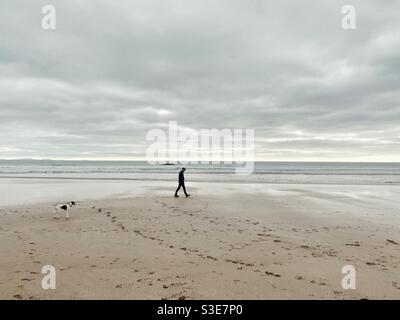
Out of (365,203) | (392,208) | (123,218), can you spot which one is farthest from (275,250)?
(365,203)

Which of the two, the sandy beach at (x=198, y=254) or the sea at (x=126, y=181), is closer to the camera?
the sandy beach at (x=198, y=254)

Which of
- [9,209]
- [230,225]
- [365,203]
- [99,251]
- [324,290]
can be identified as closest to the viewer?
[324,290]

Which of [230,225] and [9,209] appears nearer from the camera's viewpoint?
[230,225]

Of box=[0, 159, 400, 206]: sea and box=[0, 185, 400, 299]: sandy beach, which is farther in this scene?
box=[0, 159, 400, 206]: sea

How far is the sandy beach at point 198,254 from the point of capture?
6.07m

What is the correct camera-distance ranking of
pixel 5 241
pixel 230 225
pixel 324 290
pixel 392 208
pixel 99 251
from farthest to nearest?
pixel 392 208, pixel 230 225, pixel 5 241, pixel 99 251, pixel 324 290

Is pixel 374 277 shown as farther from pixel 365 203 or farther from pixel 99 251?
pixel 365 203

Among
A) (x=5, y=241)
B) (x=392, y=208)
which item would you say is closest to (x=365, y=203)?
(x=392, y=208)

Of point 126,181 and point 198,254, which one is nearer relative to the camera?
point 198,254

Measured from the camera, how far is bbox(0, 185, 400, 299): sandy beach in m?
6.07

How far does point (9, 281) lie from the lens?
6.33 m

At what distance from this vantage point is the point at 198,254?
329 inches
